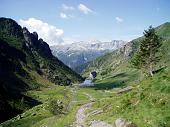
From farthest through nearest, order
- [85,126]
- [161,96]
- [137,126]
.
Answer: [85,126]
[161,96]
[137,126]

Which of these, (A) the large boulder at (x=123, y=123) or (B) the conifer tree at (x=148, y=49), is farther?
(B) the conifer tree at (x=148, y=49)

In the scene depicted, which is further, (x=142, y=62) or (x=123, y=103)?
(x=142, y=62)

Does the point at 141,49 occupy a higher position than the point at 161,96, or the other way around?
the point at 141,49

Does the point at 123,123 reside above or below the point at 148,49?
below

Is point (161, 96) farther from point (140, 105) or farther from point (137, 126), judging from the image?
point (137, 126)

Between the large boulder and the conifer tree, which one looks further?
the conifer tree

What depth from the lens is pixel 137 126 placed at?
30.0 metres

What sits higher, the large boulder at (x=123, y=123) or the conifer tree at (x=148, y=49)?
the conifer tree at (x=148, y=49)

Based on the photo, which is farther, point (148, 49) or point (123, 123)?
point (148, 49)

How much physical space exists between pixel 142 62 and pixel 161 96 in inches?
2814

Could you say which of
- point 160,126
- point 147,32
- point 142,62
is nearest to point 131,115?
point 160,126

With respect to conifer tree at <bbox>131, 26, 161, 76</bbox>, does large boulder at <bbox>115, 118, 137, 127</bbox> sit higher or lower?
lower

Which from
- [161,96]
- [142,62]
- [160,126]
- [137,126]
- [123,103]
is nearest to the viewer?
[160,126]

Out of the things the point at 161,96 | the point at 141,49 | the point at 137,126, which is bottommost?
the point at 137,126
